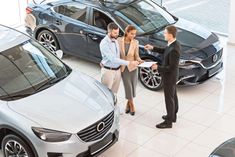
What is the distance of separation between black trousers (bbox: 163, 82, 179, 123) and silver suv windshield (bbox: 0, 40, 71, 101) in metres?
1.39

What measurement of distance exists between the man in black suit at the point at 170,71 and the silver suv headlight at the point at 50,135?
5.72ft

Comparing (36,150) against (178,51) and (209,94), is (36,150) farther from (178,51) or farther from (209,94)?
(209,94)

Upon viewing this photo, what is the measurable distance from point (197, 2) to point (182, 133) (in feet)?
18.5

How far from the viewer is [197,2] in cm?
1134

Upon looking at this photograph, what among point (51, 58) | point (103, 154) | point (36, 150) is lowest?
point (103, 154)

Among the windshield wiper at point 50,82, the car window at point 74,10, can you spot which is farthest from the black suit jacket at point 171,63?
the car window at point 74,10

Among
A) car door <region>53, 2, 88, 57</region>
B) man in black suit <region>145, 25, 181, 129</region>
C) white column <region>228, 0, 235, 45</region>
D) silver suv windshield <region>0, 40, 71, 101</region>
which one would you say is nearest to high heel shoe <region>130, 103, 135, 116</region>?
man in black suit <region>145, 25, 181, 129</region>

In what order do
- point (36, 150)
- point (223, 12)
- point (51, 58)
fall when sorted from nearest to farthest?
1. point (36, 150)
2. point (51, 58)
3. point (223, 12)

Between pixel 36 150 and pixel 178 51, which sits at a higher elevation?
pixel 178 51

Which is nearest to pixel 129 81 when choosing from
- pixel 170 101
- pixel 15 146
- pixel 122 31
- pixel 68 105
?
pixel 170 101

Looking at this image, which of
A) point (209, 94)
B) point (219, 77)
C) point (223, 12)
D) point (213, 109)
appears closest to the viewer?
point (213, 109)

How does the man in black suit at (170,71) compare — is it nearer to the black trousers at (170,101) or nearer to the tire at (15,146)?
the black trousers at (170,101)

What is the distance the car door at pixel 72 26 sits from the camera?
27.2ft

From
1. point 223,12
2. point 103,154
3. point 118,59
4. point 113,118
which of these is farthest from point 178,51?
point 223,12
